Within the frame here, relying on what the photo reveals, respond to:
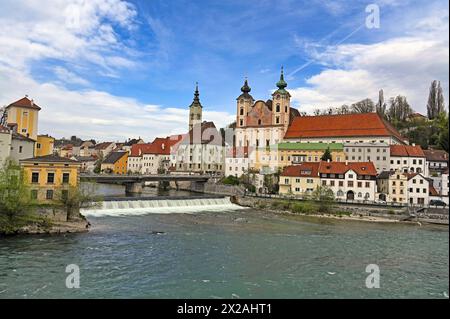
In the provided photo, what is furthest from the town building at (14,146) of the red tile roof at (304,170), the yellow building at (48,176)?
the red tile roof at (304,170)

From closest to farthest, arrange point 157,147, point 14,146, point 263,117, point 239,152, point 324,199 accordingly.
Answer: point 14,146
point 324,199
point 239,152
point 263,117
point 157,147

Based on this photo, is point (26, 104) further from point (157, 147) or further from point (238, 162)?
point (157, 147)

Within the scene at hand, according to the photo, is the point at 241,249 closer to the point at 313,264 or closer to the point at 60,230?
the point at 313,264

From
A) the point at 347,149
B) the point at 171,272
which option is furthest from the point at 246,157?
the point at 171,272

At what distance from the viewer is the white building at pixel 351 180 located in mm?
37906

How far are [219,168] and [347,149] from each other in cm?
2573

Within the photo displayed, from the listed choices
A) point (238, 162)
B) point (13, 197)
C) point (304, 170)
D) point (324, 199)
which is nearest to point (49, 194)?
point (13, 197)

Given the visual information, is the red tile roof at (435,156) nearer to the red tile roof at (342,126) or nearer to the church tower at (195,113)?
the red tile roof at (342,126)

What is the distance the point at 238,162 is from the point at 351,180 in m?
21.6

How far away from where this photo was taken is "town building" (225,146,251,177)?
55812 millimetres

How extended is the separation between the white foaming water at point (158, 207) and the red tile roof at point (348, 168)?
1115 centimetres

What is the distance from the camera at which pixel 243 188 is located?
152 feet

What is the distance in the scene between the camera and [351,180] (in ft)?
127

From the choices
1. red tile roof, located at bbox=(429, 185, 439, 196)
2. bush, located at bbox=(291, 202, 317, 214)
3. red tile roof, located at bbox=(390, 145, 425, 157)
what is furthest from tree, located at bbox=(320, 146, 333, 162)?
bush, located at bbox=(291, 202, 317, 214)
